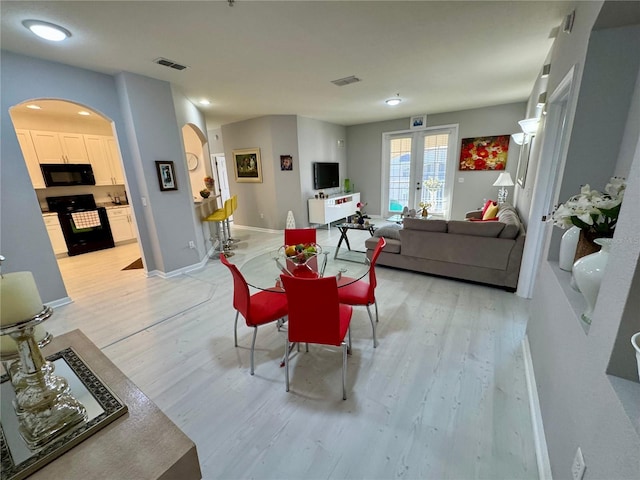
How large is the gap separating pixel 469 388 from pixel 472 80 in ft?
13.3

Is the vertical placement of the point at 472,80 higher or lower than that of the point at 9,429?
higher

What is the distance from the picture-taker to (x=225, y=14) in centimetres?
197

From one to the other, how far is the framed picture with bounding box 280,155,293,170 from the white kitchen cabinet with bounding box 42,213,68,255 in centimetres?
420

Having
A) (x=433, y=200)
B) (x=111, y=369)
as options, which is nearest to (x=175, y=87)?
(x=111, y=369)

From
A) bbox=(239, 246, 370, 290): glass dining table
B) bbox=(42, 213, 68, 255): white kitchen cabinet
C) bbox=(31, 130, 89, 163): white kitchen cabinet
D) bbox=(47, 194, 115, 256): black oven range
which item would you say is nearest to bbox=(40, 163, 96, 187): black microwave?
bbox=(31, 130, 89, 163): white kitchen cabinet

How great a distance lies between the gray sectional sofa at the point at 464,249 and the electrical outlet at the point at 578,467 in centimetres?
234

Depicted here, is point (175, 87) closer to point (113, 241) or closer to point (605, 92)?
point (113, 241)

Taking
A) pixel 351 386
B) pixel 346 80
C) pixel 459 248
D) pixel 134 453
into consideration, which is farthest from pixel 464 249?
pixel 134 453

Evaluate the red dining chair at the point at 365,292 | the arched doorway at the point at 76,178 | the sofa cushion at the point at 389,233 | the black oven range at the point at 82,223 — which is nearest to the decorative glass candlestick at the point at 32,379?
the red dining chair at the point at 365,292

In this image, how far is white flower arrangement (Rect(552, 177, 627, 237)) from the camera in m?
1.11

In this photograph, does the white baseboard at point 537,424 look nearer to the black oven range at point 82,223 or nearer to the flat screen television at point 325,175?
the flat screen television at point 325,175

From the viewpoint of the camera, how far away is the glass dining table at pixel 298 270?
2.06 metres

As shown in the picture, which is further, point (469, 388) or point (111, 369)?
point (469, 388)

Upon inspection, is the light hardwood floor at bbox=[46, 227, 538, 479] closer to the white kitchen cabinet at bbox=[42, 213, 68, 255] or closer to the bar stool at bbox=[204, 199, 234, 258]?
the bar stool at bbox=[204, 199, 234, 258]
